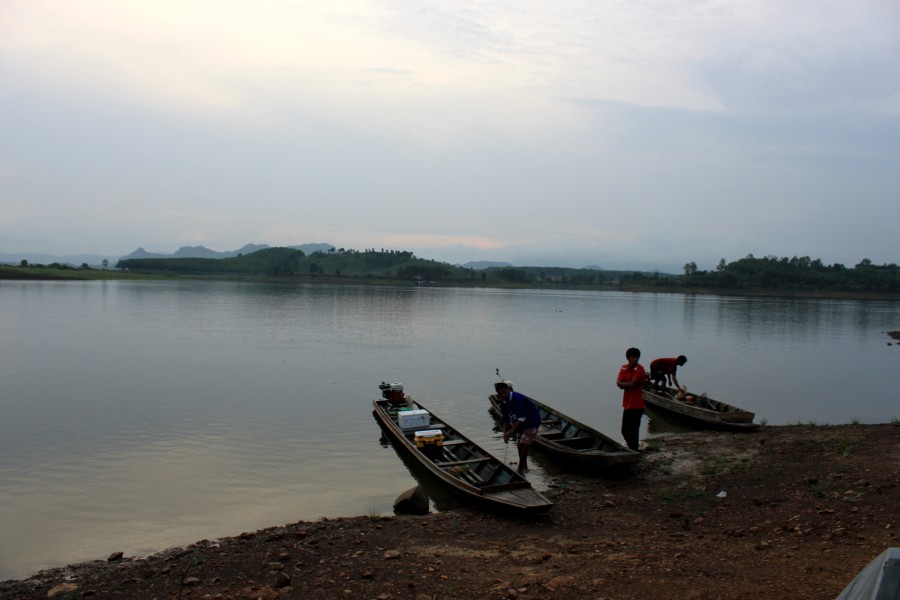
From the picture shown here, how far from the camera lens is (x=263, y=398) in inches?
854

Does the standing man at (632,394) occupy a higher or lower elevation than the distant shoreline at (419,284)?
lower

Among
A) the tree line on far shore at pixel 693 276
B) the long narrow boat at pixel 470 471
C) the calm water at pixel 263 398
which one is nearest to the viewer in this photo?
the long narrow boat at pixel 470 471

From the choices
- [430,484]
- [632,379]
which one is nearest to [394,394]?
[430,484]

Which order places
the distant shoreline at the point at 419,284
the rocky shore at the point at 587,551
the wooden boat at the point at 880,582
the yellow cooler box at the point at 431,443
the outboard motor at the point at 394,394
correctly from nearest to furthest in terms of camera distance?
the wooden boat at the point at 880,582, the rocky shore at the point at 587,551, the yellow cooler box at the point at 431,443, the outboard motor at the point at 394,394, the distant shoreline at the point at 419,284

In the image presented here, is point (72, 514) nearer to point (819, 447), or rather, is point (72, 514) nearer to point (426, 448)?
point (426, 448)

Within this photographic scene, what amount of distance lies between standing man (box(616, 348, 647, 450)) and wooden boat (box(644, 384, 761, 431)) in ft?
16.0

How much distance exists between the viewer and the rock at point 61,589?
23.7 feet

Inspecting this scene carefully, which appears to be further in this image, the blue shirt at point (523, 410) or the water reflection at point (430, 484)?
the water reflection at point (430, 484)

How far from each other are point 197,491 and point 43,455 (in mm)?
4908

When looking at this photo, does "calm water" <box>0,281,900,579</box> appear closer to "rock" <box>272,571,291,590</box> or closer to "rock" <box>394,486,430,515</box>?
"rock" <box>394,486,430,515</box>

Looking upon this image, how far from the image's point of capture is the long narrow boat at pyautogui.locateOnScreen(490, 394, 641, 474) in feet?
38.7

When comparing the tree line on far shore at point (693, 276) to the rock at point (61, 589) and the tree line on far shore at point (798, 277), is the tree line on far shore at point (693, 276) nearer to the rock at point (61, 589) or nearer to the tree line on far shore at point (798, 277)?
the tree line on far shore at point (798, 277)

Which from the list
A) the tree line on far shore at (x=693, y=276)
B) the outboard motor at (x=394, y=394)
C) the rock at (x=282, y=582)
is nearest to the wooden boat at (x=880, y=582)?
the rock at (x=282, y=582)

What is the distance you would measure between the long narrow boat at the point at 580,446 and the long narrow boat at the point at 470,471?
1595mm
